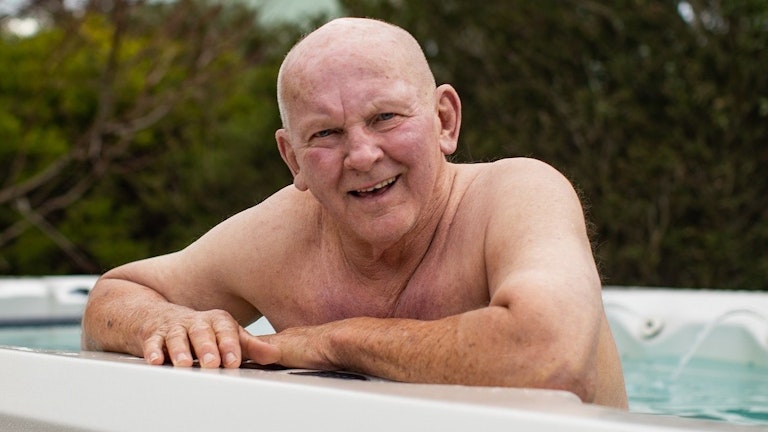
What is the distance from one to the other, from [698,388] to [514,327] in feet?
9.60

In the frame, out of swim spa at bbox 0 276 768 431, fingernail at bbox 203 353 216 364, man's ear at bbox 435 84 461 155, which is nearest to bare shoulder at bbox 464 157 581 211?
man's ear at bbox 435 84 461 155

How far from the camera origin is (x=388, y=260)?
2416mm

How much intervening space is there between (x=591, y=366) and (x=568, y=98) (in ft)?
17.7

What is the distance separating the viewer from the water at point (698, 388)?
3865mm

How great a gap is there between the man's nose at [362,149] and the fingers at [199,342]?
41 centimetres

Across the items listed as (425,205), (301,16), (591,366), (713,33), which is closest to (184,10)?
(301,16)

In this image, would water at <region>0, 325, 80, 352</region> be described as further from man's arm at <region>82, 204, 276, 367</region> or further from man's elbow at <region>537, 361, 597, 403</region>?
man's elbow at <region>537, 361, 597, 403</region>

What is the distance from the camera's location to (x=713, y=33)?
20.3 feet

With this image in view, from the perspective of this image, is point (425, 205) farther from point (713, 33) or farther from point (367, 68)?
point (713, 33)

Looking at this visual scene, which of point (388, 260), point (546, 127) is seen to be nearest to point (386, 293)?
point (388, 260)

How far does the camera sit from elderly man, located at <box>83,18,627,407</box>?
178 cm

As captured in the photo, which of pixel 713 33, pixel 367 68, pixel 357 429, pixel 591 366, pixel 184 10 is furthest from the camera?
pixel 184 10

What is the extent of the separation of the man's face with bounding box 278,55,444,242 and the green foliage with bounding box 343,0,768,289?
4.08m

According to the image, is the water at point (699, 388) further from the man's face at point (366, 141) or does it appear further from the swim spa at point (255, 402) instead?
the man's face at point (366, 141)
